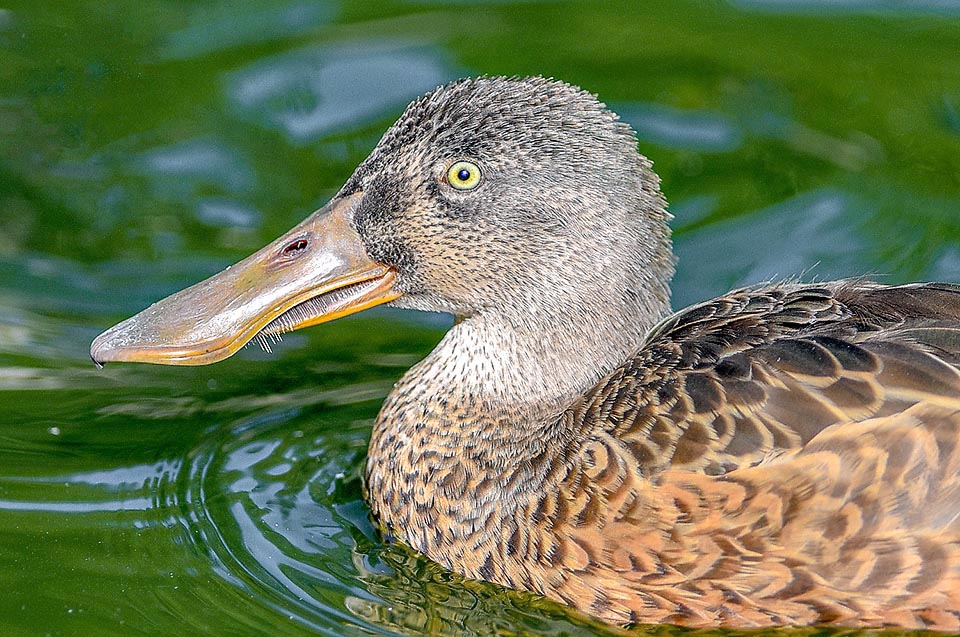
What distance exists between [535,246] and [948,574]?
1917 millimetres

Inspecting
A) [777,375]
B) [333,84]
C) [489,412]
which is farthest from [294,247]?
[333,84]

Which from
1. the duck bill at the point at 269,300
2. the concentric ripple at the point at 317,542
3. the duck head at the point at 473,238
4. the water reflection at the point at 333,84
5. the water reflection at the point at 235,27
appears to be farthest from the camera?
the water reflection at the point at 235,27

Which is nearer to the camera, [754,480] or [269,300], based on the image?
[754,480]

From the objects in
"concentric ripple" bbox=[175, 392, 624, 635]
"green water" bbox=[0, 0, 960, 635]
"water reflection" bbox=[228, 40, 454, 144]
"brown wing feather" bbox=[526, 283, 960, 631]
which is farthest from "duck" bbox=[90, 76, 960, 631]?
"water reflection" bbox=[228, 40, 454, 144]

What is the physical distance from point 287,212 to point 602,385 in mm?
3263

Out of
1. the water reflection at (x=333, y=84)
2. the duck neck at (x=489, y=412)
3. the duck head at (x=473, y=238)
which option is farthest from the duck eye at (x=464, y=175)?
the water reflection at (x=333, y=84)

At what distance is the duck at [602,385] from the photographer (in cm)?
535

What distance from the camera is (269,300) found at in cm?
612

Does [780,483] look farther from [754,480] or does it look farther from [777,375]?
[777,375]

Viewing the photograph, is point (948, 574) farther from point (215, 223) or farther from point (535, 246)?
point (215, 223)

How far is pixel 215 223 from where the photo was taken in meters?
8.73

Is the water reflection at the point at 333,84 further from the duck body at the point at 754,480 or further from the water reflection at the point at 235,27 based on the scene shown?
→ the duck body at the point at 754,480

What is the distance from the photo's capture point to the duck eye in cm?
601

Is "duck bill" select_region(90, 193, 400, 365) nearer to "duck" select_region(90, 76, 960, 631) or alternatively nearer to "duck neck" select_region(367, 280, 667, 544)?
"duck" select_region(90, 76, 960, 631)
